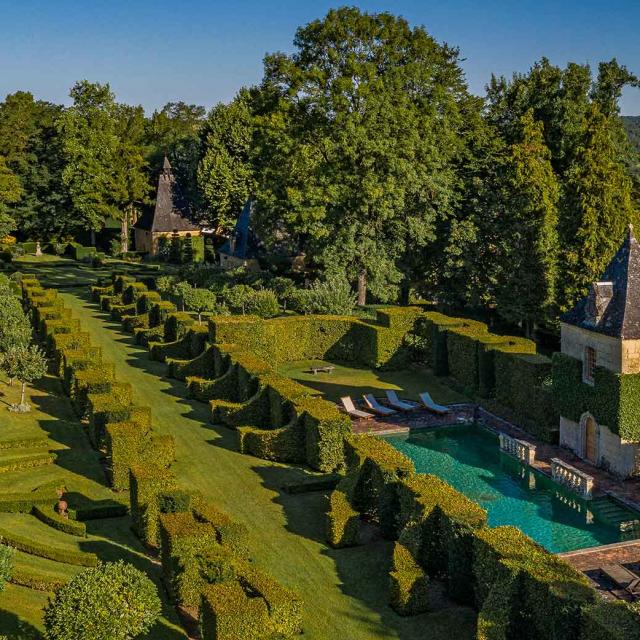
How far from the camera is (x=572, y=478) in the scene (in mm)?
32125

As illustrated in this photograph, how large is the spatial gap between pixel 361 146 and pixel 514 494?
29579 millimetres

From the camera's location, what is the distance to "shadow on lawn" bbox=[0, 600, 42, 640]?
20.0 metres

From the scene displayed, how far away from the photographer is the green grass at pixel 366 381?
45312 mm

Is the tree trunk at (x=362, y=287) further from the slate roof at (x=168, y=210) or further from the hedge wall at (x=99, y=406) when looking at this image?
the slate roof at (x=168, y=210)

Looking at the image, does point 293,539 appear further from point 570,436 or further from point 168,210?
point 168,210

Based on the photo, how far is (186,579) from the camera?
22672 millimetres

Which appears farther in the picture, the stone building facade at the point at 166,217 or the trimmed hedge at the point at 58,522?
the stone building facade at the point at 166,217

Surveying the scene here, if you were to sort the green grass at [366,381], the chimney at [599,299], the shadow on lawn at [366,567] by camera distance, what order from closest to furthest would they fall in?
the shadow on lawn at [366,567]
the chimney at [599,299]
the green grass at [366,381]

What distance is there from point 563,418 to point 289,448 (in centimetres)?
1241

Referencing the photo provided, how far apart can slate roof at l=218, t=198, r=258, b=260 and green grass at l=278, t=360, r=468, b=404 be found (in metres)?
26.4

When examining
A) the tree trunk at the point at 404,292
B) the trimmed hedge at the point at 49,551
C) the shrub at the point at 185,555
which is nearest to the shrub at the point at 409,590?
the shrub at the point at 185,555

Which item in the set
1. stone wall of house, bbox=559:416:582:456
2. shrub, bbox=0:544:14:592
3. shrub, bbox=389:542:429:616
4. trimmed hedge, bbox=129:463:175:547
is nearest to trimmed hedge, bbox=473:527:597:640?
shrub, bbox=389:542:429:616

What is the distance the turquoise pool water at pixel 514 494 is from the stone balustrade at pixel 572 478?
31cm

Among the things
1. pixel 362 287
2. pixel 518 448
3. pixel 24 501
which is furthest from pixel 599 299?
pixel 362 287
